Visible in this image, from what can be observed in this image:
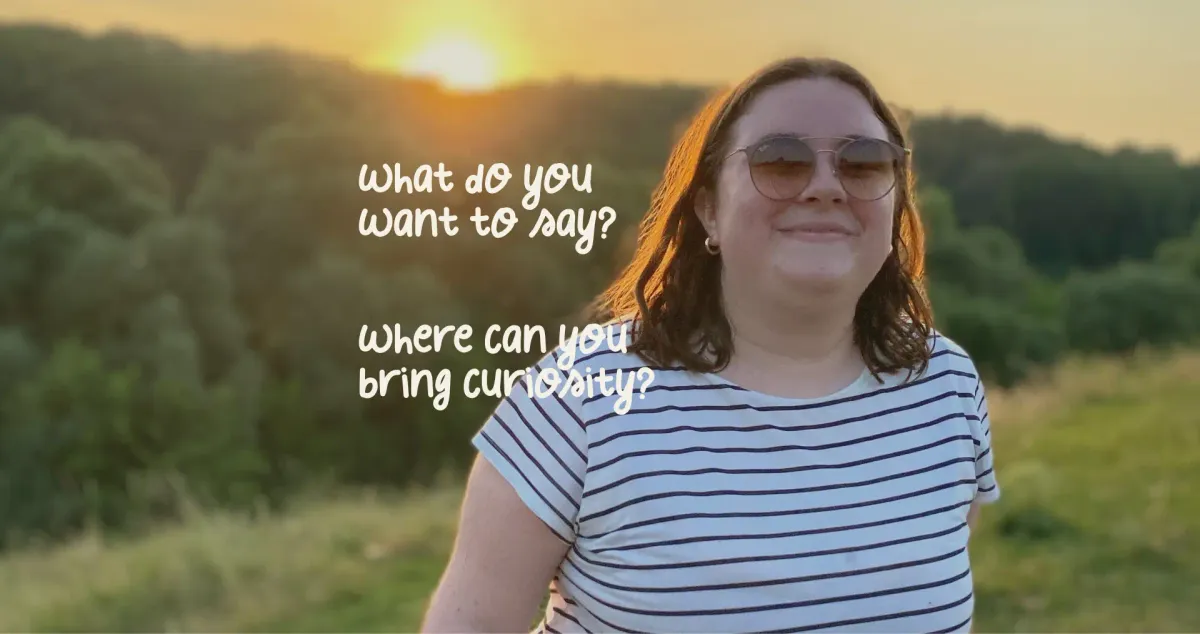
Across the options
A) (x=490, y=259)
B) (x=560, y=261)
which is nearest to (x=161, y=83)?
(x=490, y=259)

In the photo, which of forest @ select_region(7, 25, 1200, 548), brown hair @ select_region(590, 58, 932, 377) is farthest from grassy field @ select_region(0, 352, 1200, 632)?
forest @ select_region(7, 25, 1200, 548)

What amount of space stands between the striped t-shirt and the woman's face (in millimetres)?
157

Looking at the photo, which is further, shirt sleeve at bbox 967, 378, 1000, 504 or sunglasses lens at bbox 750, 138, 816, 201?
shirt sleeve at bbox 967, 378, 1000, 504

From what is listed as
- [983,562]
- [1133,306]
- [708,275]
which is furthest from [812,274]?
[1133,306]

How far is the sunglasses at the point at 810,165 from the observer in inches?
42.9

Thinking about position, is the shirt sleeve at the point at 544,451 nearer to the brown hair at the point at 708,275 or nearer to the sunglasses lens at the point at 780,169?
the brown hair at the point at 708,275

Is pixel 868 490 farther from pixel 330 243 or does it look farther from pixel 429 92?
pixel 330 243

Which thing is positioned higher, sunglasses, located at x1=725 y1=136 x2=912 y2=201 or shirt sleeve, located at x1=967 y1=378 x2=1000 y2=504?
sunglasses, located at x1=725 y1=136 x2=912 y2=201

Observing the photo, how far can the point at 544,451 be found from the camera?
3.33 ft

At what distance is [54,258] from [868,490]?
325 inches

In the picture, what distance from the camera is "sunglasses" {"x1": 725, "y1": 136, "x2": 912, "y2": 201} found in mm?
1091

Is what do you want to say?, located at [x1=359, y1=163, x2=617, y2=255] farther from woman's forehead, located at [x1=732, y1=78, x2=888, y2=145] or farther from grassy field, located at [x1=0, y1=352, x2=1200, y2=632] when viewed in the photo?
grassy field, located at [x1=0, y1=352, x2=1200, y2=632]

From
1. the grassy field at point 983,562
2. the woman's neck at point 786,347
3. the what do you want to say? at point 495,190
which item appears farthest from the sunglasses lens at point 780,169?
the grassy field at point 983,562

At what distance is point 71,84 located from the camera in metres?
6.89
